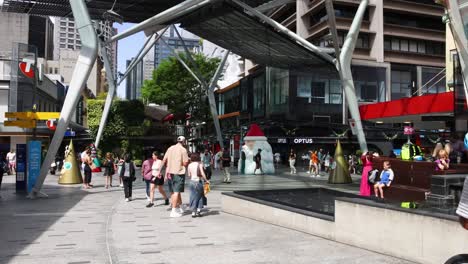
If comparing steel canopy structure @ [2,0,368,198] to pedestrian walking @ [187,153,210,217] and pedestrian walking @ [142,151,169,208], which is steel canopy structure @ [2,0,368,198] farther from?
pedestrian walking @ [187,153,210,217]

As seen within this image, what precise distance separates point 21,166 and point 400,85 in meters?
41.9

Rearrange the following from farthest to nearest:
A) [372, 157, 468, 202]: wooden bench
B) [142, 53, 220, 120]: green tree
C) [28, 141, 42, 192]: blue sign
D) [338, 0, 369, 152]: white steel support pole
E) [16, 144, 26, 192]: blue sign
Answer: [142, 53, 220, 120]: green tree → [338, 0, 369, 152]: white steel support pole → [16, 144, 26, 192]: blue sign → [28, 141, 42, 192]: blue sign → [372, 157, 468, 202]: wooden bench

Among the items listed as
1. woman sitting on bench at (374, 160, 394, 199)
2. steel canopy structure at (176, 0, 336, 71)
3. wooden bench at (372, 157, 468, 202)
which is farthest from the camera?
steel canopy structure at (176, 0, 336, 71)

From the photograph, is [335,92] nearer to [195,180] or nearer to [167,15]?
[167,15]

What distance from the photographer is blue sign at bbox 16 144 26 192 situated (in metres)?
17.3

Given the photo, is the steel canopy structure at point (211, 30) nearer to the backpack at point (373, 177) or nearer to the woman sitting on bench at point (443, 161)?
the backpack at point (373, 177)

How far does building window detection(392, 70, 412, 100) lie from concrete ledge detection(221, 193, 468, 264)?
4360cm

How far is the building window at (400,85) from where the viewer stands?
49.1 metres

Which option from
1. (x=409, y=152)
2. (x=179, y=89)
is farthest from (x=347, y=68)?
(x=179, y=89)

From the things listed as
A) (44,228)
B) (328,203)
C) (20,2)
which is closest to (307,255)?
(328,203)

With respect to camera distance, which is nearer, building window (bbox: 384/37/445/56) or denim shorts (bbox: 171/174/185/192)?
denim shorts (bbox: 171/174/185/192)

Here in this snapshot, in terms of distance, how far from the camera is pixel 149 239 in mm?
8203

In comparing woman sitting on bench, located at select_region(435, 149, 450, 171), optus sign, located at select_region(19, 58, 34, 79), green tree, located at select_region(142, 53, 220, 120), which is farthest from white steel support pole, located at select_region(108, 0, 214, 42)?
green tree, located at select_region(142, 53, 220, 120)

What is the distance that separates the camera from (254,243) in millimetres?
7746
